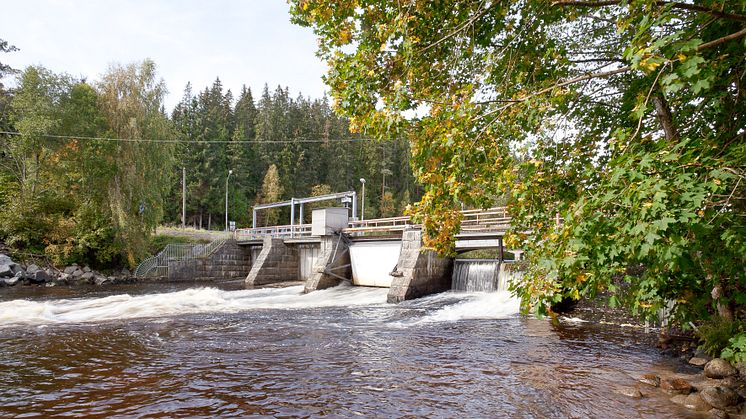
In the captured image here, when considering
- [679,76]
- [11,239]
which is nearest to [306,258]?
[11,239]

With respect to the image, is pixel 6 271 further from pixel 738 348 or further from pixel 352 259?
pixel 738 348

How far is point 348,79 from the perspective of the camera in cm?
624

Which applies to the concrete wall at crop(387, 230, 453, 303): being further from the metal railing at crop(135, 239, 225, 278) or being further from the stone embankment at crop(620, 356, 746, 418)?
the metal railing at crop(135, 239, 225, 278)

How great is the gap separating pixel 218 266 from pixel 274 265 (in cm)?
566

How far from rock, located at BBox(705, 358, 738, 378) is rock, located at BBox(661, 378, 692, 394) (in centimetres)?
48

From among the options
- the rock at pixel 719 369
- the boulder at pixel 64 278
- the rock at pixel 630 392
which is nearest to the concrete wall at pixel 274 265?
the boulder at pixel 64 278

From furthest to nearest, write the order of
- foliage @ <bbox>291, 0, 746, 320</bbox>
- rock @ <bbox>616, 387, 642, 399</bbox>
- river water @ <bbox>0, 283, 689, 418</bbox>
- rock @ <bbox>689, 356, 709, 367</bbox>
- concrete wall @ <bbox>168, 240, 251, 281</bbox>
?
concrete wall @ <bbox>168, 240, 251, 281</bbox> → rock @ <bbox>689, 356, 709, 367</bbox> → rock @ <bbox>616, 387, 642, 399</bbox> → river water @ <bbox>0, 283, 689, 418</bbox> → foliage @ <bbox>291, 0, 746, 320</bbox>

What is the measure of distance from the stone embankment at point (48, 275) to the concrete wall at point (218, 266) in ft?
9.63

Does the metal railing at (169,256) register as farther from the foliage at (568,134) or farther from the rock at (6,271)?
the foliage at (568,134)

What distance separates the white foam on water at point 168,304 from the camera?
13.9m

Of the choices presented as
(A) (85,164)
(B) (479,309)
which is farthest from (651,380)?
(A) (85,164)

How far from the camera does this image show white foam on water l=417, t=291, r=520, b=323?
1411 centimetres

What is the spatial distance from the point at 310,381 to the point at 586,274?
477cm

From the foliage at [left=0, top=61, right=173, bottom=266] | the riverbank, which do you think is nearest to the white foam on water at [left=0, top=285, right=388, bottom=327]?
the riverbank
